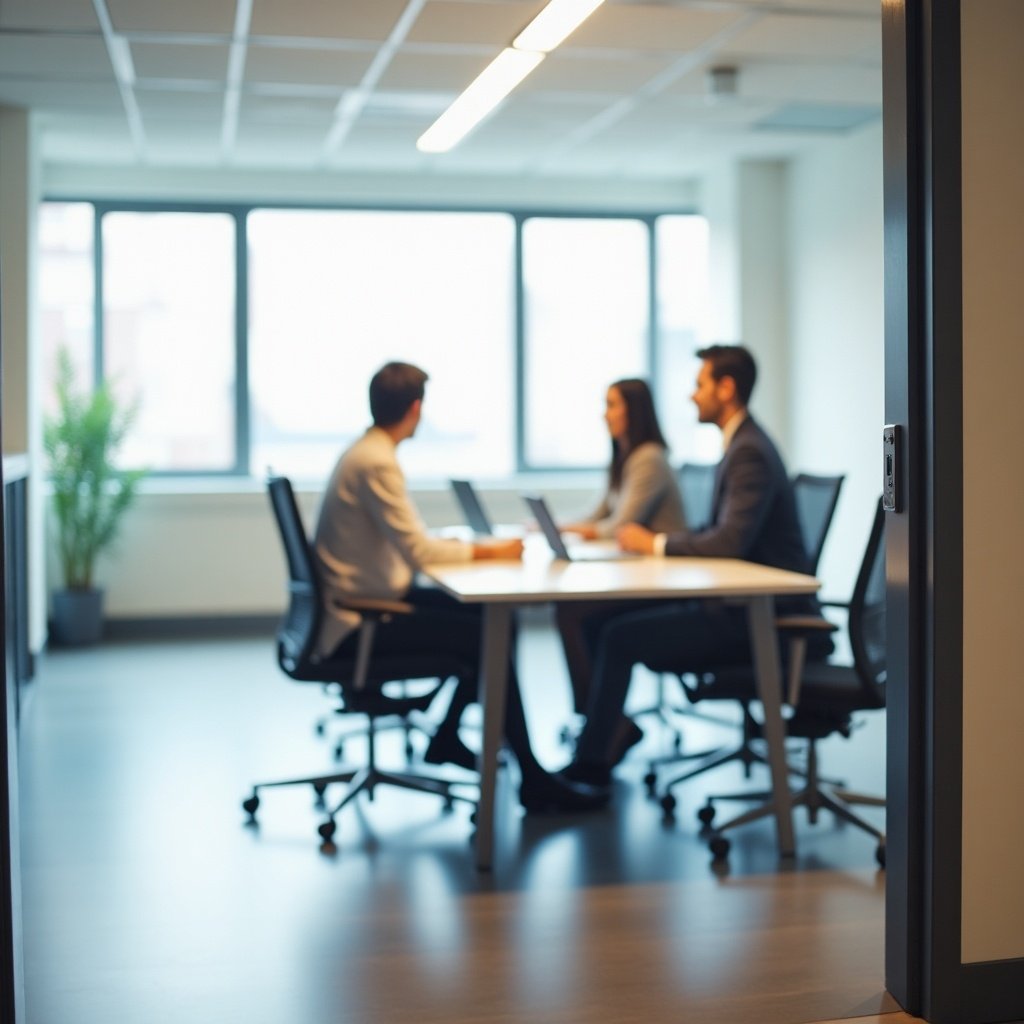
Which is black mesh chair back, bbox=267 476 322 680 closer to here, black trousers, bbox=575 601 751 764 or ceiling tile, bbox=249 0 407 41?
black trousers, bbox=575 601 751 764

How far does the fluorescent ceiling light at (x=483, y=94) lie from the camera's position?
428cm

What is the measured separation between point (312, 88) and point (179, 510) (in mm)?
2789

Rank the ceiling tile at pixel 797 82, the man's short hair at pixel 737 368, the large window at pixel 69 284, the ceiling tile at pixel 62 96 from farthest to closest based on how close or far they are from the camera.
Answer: the large window at pixel 69 284 < the ceiling tile at pixel 62 96 < the ceiling tile at pixel 797 82 < the man's short hair at pixel 737 368

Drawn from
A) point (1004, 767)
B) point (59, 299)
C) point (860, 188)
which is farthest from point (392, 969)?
point (59, 299)

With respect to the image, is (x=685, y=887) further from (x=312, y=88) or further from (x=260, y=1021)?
(x=312, y=88)

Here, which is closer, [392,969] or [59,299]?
[392,969]

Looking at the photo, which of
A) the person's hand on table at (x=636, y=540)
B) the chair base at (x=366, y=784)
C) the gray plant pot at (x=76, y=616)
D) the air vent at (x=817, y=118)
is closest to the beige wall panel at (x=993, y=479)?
the chair base at (x=366, y=784)

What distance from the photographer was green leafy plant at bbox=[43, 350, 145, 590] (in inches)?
281

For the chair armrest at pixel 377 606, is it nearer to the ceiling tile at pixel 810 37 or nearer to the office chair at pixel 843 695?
the office chair at pixel 843 695

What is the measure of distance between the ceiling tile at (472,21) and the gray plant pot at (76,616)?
141 inches

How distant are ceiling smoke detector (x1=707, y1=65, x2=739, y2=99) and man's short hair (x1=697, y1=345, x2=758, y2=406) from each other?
162 cm

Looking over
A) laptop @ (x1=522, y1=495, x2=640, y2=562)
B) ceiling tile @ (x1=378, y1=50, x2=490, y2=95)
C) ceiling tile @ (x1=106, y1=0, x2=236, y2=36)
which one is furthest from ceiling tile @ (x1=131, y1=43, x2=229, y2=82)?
laptop @ (x1=522, y1=495, x2=640, y2=562)

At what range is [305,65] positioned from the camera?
5383mm

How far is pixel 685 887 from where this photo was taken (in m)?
3.47
